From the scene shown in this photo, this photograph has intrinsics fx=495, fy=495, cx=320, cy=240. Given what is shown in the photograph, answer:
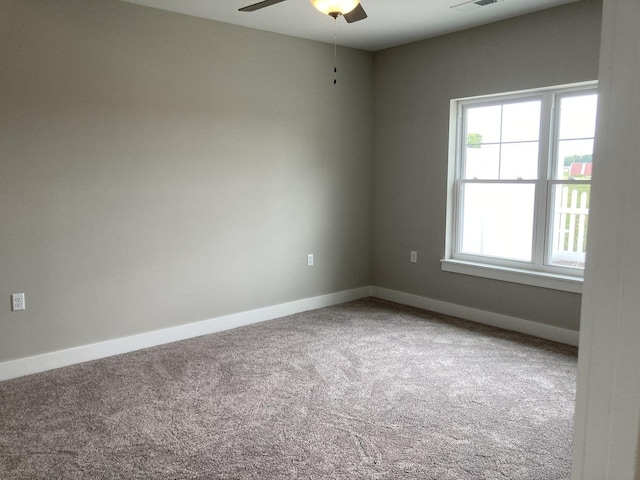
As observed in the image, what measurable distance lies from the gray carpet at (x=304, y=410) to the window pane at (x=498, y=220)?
834 mm

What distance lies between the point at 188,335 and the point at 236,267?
74 centimetres

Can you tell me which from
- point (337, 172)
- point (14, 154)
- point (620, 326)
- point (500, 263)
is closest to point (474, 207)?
point (500, 263)

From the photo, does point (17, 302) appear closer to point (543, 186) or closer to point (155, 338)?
point (155, 338)

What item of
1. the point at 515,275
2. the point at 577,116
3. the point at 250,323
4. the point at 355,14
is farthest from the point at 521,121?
the point at 250,323

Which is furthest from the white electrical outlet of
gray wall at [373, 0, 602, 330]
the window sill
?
the window sill

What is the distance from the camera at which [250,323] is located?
184 inches

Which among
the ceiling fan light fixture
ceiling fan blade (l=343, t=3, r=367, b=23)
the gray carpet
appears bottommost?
the gray carpet

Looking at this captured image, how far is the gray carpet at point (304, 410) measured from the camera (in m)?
2.39

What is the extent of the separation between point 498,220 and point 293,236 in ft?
6.46

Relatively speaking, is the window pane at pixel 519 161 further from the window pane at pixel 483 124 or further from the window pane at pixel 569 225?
the window pane at pixel 569 225

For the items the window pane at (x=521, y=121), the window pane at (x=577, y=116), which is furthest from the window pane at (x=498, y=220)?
the window pane at (x=577, y=116)

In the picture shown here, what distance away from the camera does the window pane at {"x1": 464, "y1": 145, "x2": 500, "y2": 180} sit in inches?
181

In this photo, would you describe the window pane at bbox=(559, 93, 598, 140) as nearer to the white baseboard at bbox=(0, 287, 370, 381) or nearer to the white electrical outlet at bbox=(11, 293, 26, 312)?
the white baseboard at bbox=(0, 287, 370, 381)

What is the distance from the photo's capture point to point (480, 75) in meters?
4.47
